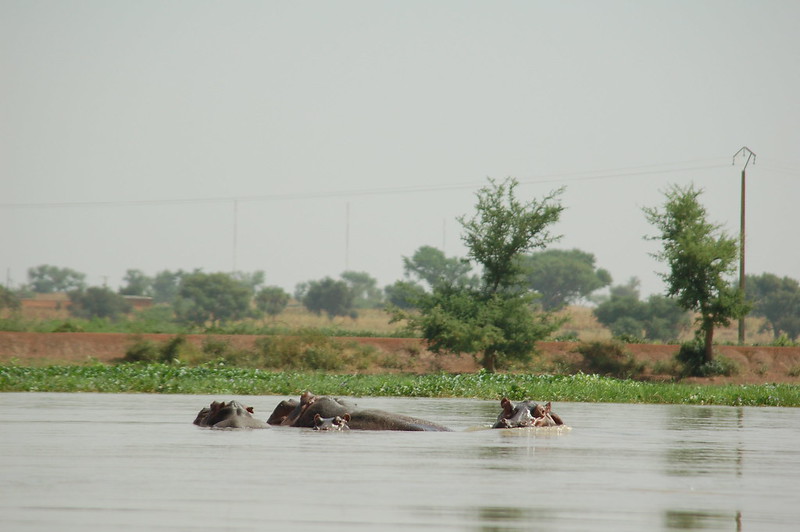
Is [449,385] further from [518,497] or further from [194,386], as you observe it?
[518,497]

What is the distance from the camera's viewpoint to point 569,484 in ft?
35.3

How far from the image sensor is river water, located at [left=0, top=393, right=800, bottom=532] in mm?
8445

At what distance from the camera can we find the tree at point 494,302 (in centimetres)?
4350

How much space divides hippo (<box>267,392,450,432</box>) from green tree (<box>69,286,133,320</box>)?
80093 mm

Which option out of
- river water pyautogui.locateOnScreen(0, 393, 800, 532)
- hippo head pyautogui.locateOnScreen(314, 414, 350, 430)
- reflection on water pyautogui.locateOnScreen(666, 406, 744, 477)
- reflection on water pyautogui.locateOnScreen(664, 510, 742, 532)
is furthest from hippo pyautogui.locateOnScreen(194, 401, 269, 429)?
reflection on water pyautogui.locateOnScreen(664, 510, 742, 532)

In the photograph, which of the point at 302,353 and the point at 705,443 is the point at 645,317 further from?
the point at 705,443

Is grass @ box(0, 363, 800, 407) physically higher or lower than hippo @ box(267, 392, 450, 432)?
lower

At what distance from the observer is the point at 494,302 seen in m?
44.8

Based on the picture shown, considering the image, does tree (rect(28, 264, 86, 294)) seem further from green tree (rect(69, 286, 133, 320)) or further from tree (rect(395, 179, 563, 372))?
tree (rect(395, 179, 563, 372))

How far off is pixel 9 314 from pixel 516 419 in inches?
2595

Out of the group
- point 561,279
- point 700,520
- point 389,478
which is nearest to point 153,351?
point 389,478

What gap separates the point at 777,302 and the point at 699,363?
64561mm

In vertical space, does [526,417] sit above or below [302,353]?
above

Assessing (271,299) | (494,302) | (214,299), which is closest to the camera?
(494,302)
